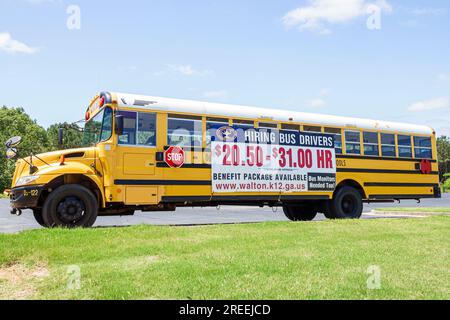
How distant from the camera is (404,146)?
13531mm

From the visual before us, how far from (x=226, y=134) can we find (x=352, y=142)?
403cm

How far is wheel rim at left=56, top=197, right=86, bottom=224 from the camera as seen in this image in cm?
893

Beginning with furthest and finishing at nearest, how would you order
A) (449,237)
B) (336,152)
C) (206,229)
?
(336,152) < (206,229) < (449,237)

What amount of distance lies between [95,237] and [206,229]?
2.24m

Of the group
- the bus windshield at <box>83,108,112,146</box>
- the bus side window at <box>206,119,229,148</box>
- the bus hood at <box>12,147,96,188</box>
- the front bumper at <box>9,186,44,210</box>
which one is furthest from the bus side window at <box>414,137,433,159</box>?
the front bumper at <box>9,186,44,210</box>

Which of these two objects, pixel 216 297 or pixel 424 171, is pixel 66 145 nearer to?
pixel 216 297

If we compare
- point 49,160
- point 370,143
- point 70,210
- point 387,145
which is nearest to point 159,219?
point 70,210

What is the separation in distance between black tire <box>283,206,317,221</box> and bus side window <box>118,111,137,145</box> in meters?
6.26

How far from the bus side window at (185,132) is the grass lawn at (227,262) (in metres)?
2.15

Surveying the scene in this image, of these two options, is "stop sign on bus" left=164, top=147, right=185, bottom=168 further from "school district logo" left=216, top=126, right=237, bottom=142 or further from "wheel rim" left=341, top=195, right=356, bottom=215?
"wheel rim" left=341, top=195, right=356, bottom=215

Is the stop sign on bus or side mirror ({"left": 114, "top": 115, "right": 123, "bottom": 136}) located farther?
the stop sign on bus

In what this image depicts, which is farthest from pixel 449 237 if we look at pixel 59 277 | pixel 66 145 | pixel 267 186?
pixel 66 145
